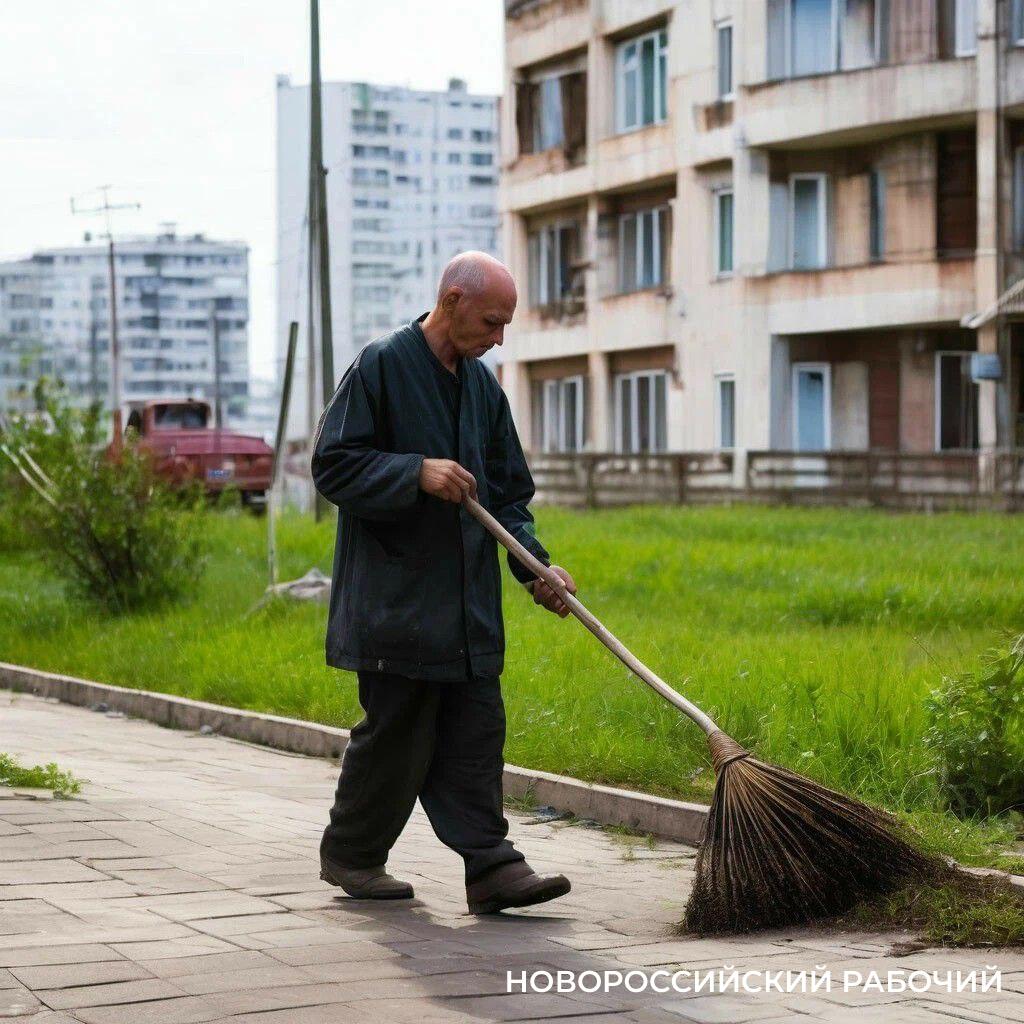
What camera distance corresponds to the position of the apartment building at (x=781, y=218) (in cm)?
3083

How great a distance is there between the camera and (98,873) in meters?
6.59

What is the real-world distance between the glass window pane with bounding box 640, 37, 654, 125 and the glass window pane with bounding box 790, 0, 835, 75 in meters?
4.14

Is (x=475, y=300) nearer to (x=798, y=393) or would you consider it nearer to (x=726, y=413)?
(x=798, y=393)

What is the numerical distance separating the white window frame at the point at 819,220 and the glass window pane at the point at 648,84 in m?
4.27

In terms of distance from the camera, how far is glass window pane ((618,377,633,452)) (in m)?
38.3

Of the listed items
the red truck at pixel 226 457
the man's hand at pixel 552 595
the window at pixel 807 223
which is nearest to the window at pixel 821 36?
the window at pixel 807 223

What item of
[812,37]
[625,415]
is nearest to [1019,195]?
[812,37]

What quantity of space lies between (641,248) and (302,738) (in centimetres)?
2796

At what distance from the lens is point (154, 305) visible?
179 meters

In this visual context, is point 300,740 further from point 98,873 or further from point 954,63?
point 954,63

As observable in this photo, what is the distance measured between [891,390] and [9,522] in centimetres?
1909

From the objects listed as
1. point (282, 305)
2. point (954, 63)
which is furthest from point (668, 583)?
point (282, 305)

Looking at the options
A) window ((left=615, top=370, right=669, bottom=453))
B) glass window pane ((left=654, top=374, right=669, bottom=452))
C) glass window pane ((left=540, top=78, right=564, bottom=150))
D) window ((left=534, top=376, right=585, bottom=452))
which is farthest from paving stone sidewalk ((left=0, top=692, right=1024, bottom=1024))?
glass window pane ((left=540, top=78, right=564, bottom=150))

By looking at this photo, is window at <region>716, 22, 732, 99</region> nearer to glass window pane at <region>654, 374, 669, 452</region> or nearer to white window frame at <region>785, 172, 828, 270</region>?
white window frame at <region>785, 172, 828, 270</region>
